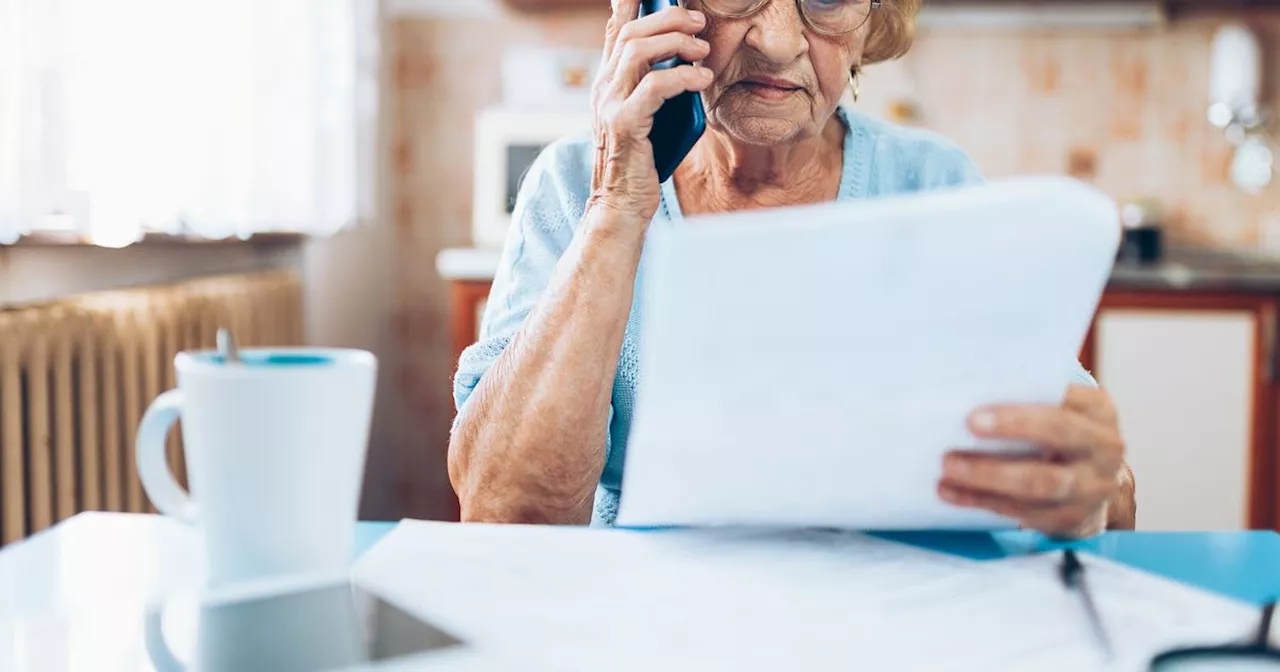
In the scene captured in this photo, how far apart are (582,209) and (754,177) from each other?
192mm

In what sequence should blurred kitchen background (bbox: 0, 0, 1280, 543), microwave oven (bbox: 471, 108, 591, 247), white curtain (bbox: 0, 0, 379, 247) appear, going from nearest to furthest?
white curtain (bbox: 0, 0, 379, 247), blurred kitchen background (bbox: 0, 0, 1280, 543), microwave oven (bbox: 471, 108, 591, 247)

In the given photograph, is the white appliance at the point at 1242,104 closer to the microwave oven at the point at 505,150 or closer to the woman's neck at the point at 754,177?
the microwave oven at the point at 505,150

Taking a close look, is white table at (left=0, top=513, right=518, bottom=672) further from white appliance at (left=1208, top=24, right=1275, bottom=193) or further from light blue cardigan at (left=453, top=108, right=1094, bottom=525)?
white appliance at (left=1208, top=24, right=1275, bottom=193)

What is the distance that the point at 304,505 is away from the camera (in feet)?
1.91

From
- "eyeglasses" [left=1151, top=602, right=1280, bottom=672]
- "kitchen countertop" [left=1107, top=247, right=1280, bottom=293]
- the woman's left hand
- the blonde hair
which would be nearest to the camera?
"eyeglasses" [left=1151, top=602, right=1280, bottom=672]

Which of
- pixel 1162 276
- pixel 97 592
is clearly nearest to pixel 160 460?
pixel 97 592

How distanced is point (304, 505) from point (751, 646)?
242 millimetres

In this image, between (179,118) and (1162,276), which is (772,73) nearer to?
(179,118)

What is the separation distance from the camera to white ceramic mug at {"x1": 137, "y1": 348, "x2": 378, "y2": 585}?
547 millimetres

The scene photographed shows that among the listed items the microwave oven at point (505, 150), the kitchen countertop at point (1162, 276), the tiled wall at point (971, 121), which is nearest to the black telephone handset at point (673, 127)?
the kitchen countertop at point (1162, 276)

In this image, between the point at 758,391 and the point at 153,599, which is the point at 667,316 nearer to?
the point at 758,391

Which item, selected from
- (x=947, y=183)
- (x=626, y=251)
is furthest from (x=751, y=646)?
(x=947, y=183)

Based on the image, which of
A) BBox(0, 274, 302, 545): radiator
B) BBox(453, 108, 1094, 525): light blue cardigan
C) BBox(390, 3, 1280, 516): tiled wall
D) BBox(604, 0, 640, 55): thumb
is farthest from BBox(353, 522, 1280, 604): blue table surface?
BBox(390, 3, 1280, 516): tiled wall

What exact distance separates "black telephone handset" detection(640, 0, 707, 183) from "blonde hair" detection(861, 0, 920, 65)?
0.90 feet
